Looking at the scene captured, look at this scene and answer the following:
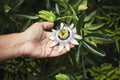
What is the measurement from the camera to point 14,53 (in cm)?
160

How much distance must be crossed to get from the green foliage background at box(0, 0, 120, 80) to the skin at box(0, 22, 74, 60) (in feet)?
0.19

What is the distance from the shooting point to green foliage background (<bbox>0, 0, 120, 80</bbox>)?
1.45m

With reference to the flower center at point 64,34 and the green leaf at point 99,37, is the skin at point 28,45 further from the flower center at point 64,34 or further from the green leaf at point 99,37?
the green leaf at point 99,37

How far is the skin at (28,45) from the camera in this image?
5.19 ft

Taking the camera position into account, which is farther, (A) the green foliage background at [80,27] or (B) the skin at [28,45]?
(B) the skin at [28,45]

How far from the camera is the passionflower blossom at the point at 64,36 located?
1523mm

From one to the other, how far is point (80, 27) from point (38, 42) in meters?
0.31

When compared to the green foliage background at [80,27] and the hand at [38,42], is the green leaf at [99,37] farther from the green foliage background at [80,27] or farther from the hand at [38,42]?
the hand at [38,42]

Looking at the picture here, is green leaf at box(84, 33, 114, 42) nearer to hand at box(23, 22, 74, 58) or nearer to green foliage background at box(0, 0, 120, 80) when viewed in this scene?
green foliage background at box(0, 0, 120, 80)

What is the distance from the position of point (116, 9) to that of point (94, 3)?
11 cm

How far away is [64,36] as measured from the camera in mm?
1581

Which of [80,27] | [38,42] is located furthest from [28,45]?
[80,27]

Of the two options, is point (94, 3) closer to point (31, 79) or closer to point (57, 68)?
point (57, 68)

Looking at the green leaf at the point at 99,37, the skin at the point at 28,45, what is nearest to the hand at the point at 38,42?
the skin at the point at 28,45
